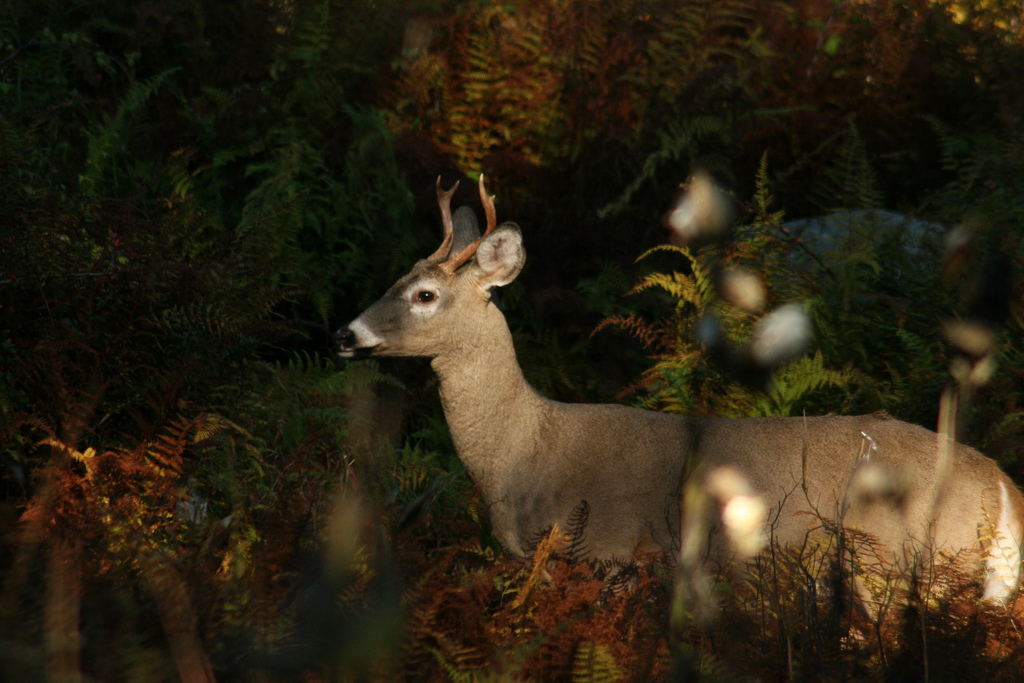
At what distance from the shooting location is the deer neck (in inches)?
160

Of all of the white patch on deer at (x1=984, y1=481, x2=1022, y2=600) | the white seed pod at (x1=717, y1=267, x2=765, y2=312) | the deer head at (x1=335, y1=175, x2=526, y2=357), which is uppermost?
the deer head at (x1=335, y1=175, x2=526, y2=357)

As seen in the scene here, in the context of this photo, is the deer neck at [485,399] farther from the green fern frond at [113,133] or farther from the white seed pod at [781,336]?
the green fern frond at [113,133]

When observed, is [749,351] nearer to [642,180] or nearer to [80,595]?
[642,180]

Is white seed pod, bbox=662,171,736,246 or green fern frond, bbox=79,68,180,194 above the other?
green fern frond, bbox=79,68,180,194

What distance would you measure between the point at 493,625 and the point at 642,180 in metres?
4.26

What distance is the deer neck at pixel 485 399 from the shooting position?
13.4 feet

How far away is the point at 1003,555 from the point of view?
350 cm

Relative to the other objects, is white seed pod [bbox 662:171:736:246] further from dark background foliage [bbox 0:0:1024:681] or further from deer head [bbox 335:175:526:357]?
deer head [bbox 335:175:526:357]

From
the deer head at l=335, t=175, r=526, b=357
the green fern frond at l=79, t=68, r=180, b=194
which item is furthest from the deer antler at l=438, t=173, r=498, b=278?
the green fern frond at l=79, t=68, r=180, b=194

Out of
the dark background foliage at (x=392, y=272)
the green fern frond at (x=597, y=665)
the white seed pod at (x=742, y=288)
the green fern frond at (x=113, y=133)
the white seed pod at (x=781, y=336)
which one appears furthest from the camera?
the white seed pod at (x=742, y=288)

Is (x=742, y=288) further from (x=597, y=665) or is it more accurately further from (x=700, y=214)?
(x=597, y=665)

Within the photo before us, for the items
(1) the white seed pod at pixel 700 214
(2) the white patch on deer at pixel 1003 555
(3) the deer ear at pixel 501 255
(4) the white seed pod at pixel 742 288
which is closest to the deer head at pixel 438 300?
(3) the deer ear at pixel 501 255

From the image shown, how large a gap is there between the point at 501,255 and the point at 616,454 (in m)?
1.06

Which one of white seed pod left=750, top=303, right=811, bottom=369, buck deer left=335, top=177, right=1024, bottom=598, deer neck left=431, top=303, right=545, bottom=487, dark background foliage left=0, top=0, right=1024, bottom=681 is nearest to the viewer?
dark background foliage left=0, top=0, right=1024, bottom=681
